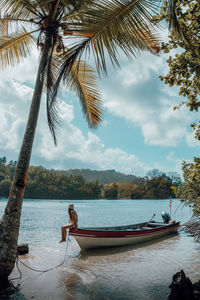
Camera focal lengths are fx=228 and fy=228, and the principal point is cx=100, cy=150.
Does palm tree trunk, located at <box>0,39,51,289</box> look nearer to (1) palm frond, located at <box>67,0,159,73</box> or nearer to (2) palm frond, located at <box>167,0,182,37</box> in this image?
(1) palm frond, located at <box>67,0,159,73</box>

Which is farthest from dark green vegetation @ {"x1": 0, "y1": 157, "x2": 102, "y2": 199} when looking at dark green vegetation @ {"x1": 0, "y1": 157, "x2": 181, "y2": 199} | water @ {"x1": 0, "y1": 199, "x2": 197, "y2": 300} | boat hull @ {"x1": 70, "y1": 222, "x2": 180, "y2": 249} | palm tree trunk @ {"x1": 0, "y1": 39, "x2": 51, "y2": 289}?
palm tree trunk @ {"x1": 0, "y1": 39, "x2": 51, "y2": 289}

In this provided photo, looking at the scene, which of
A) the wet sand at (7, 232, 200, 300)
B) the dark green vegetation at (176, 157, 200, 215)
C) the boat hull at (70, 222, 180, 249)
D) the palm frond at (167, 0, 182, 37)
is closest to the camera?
the palm frond at (167, 0, 182, 37)

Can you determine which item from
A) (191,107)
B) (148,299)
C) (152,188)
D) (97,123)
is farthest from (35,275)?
(152,188)

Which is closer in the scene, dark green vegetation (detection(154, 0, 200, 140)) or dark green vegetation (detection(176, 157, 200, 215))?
dark green vegetation (detection(154, 0, 200, 140))

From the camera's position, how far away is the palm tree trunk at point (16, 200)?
4781 millimetres

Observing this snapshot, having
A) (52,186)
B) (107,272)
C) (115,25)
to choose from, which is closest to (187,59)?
(115,25)

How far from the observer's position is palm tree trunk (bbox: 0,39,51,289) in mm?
4781

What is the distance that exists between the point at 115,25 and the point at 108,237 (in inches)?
344

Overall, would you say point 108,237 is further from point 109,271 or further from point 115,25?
point 115,25

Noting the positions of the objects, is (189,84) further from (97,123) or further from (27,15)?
(27,15)

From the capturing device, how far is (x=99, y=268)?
791 centimetres

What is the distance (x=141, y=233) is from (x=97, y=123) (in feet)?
23.5

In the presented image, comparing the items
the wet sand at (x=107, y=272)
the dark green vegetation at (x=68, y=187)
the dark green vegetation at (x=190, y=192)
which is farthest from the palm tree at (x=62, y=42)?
the dark green vegetation at (x=68, y=187)

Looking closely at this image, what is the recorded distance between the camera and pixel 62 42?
580 centimetres
